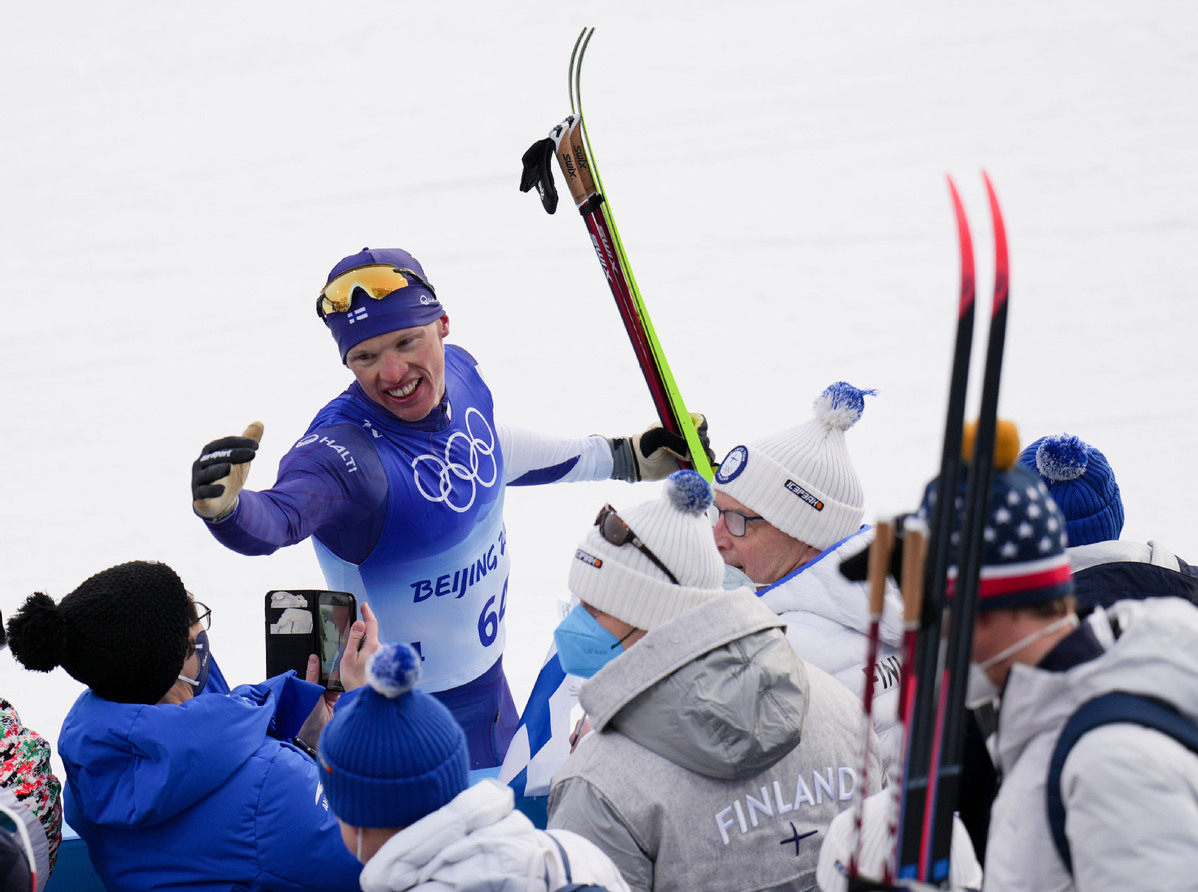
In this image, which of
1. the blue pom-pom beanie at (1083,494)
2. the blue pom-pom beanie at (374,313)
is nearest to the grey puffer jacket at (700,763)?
the blue pom-pom beanie at (1083,494)

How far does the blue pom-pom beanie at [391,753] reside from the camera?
1.37 m

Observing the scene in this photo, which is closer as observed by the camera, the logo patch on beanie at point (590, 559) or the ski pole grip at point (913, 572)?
the ski pole grip at point (913, 572)

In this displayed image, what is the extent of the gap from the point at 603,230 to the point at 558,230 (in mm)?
4495

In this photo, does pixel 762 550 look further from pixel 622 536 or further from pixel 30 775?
pixel 30 775

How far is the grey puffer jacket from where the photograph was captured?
1633mm

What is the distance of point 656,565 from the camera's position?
1.88 metres

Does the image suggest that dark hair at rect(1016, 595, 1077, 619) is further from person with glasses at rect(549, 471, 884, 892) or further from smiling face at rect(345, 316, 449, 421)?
smiling face at rect(345, 316, 449, 421)

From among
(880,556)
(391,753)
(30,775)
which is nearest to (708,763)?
(391,753)

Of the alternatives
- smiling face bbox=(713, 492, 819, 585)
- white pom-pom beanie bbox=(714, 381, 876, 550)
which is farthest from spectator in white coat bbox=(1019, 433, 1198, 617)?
smiling face bbox=(713, 492, 819, 585)

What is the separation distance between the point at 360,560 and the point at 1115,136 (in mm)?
7094

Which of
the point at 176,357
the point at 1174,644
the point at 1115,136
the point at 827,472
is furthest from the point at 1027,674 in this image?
the point at 1115,136

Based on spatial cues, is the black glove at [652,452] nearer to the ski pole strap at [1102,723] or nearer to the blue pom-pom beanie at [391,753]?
the blue pom-pom beanie at [391,753]

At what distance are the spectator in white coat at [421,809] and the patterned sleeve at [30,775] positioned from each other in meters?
0.58

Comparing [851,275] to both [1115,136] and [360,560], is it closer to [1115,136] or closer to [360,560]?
[1115,136]
